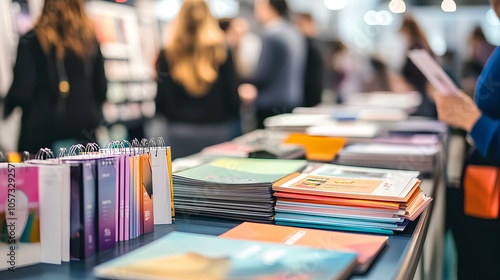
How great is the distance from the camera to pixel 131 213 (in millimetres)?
1133

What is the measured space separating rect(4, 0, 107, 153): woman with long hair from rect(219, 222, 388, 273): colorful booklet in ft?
4.94

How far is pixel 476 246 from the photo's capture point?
1.85 meters

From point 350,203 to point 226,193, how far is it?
0.29 metres

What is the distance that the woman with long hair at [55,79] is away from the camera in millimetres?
2559

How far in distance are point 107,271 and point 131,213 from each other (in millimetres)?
276

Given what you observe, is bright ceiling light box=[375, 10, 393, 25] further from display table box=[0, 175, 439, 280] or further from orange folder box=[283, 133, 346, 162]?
display table box=[0, 175, 439, 280]

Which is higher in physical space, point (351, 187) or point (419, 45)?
point (419, 45)

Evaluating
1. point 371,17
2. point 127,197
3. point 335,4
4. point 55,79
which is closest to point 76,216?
point 127,197

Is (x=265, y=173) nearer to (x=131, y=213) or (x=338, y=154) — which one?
(x=131, y=213)

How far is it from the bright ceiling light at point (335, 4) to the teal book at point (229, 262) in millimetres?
8155

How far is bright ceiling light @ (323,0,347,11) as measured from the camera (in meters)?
8.68

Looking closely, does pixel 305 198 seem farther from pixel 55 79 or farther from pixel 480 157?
pixel 55 79

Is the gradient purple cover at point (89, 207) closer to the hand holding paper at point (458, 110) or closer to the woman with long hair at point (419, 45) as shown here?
the hand holding paper at point (458, 110)

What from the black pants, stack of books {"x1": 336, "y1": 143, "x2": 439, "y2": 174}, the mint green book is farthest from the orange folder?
the black pants
